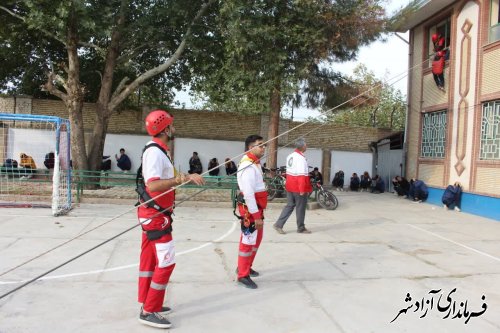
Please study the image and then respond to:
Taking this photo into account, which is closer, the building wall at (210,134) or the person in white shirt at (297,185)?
the person in white shirt at (297,185)

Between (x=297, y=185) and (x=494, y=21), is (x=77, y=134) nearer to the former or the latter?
(x=297, y=185)

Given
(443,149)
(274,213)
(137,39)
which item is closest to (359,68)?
(443,149)

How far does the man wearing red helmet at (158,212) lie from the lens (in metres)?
3.79

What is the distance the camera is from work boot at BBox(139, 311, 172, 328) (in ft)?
12.5

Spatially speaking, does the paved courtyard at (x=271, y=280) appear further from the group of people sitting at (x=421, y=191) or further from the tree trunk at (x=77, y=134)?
the tree trunk at (x=77, y=134)

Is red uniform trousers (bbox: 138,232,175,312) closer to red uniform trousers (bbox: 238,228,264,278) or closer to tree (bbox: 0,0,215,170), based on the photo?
red uniform trousers (bbox: 238,228,264,278)

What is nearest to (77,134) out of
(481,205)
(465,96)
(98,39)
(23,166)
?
(23,166)

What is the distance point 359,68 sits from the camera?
3516cm

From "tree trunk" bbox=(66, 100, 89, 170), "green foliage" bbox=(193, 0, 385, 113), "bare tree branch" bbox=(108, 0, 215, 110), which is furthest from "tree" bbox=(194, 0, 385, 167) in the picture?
"tree trunk" bbox=(66, 100, 89, 170)

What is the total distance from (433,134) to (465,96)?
2204mm

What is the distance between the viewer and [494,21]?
12273 millimetres

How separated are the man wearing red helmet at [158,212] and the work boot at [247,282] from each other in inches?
52.9

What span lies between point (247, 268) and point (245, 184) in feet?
3.24

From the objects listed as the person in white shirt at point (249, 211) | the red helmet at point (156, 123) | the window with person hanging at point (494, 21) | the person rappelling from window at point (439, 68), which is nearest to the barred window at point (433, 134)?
the person rappelling from window at point (439, 68)
